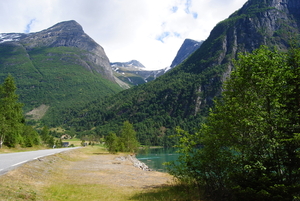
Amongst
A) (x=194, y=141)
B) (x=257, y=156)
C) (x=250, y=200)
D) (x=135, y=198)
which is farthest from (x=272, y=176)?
(x=135, y=198)

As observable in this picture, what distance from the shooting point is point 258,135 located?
11.9 m

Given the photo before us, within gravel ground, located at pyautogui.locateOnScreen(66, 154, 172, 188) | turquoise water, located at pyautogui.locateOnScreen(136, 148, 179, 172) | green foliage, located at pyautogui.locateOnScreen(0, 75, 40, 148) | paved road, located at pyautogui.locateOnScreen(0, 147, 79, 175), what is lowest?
turquoise water, located at pyautogui.locateOnScreen(136, 148, 179, 172)

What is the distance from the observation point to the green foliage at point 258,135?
1118 centimetres

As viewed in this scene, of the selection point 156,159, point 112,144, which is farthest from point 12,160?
point 156,159

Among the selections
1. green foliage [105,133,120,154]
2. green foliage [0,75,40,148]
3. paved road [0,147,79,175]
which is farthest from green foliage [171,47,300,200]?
green foliage [105,133,120,154]

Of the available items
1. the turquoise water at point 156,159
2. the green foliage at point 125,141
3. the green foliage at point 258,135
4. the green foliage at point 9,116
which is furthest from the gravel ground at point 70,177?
the green foliage at point 125,141

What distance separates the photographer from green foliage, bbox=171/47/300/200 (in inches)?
440

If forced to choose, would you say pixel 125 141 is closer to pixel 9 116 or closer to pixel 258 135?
pixel 9 116

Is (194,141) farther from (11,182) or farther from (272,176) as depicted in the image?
(11,182)

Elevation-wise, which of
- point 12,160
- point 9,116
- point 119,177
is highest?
point 9,116

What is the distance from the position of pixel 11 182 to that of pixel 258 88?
15.8m

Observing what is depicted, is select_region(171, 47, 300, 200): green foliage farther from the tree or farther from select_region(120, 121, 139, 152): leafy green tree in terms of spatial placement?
select_region(120, 121, 139, 152): leafy green tree

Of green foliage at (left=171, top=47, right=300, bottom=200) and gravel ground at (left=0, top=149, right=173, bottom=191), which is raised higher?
green foliage at (left=171, top=47, right=300, bottom=200)

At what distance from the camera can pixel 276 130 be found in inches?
447
